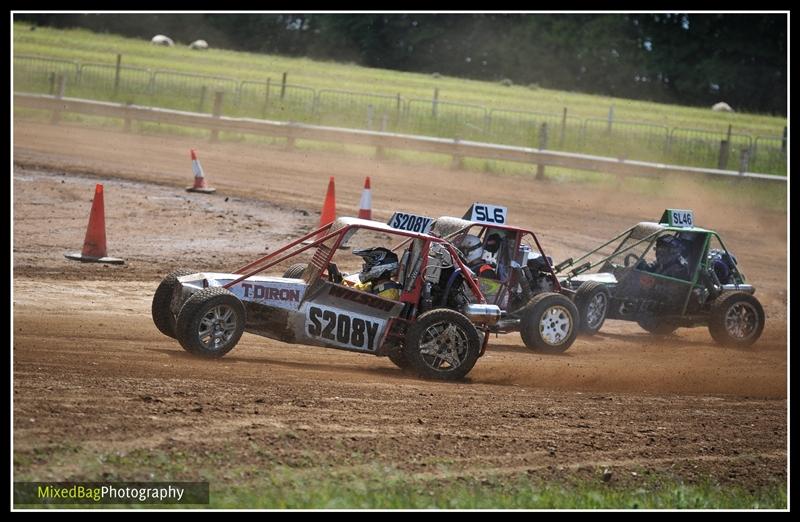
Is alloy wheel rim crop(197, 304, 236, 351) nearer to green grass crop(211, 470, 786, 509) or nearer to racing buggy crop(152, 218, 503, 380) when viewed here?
racing buggy crop(152, 218, 503, 380)

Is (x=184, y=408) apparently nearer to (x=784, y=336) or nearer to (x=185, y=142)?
(x=784, y=336)

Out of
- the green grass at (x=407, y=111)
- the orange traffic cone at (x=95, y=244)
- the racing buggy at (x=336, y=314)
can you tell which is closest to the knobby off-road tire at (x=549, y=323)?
the racing buggy at (x=336, y=314)

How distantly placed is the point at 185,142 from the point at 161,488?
69.1 feet

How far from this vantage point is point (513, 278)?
12227mm

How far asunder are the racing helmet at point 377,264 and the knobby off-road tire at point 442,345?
60 cm

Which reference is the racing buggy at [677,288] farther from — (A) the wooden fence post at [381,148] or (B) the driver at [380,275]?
(A) the wooden fence post at [381,148]

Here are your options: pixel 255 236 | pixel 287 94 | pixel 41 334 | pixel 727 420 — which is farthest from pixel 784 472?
pixel 287 94

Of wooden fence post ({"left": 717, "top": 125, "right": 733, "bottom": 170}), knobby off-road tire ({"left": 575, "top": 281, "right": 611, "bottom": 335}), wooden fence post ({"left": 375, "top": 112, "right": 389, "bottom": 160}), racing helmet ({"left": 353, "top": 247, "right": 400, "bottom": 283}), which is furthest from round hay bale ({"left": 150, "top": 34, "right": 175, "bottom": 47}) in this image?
racing helmet ({"left": 353, "top": 247, "right": 400, "bottom": 283})

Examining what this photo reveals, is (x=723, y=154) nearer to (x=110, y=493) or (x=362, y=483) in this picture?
(x=362, y=483)

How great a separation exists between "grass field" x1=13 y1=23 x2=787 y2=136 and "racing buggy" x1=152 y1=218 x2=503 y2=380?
22293mm

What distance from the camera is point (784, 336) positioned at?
1479cm

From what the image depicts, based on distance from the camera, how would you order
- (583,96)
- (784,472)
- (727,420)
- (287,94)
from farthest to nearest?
1. (583,96)
2. (287,94)
3. (727,420)
4. (784,472)

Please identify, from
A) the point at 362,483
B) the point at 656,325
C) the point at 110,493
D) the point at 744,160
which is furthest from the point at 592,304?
the point at 744,160

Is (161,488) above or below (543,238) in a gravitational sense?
below
